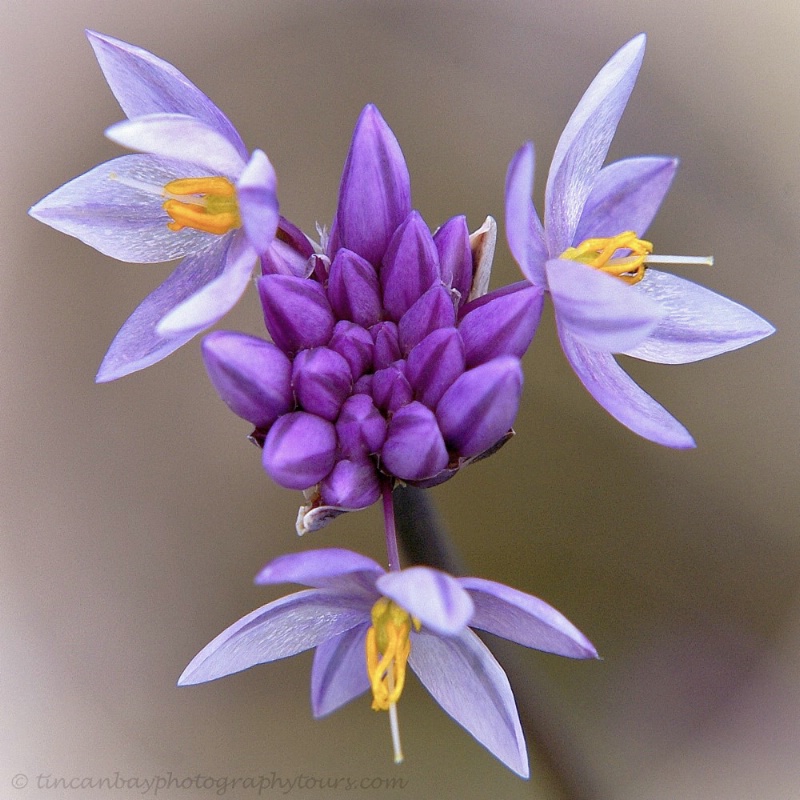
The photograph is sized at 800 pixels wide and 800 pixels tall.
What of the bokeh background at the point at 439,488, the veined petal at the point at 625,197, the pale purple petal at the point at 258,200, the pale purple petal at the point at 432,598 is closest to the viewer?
the pale purple petal at the point at 432,598

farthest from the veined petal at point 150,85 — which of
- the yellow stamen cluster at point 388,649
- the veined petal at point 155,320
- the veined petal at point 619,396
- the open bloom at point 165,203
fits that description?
the yellow stamen cluster at point 388,649

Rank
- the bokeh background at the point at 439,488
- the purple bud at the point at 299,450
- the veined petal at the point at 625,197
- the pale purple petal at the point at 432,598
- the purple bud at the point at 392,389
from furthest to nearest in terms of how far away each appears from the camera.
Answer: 1. the bokeh background at the point at 439,488
2. the veined petal at the point at 625,197
3. the purple bud at the point at 392,389
4. the purple bud at the point at 299,450
5. the pale purple petal at the point at 432,598

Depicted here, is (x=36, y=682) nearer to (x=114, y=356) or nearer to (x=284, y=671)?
(x=284, y=671)

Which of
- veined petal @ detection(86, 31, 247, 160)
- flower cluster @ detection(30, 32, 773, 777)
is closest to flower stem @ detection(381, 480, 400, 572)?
flower cluster @ detection(30, 32, 773, 777)

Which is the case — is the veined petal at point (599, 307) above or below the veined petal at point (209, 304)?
below

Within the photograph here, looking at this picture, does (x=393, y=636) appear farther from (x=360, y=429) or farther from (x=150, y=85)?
(x=150, y=85)

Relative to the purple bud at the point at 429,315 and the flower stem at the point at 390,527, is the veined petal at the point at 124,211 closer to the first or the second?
the purple bud at the point at 429,315

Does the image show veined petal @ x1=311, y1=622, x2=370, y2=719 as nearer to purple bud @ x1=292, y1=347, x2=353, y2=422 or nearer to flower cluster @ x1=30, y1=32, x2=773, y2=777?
flower cluster @ x1=30, y1=32, x2=773, y2=777

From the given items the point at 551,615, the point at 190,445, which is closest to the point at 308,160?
the point at 190,445
